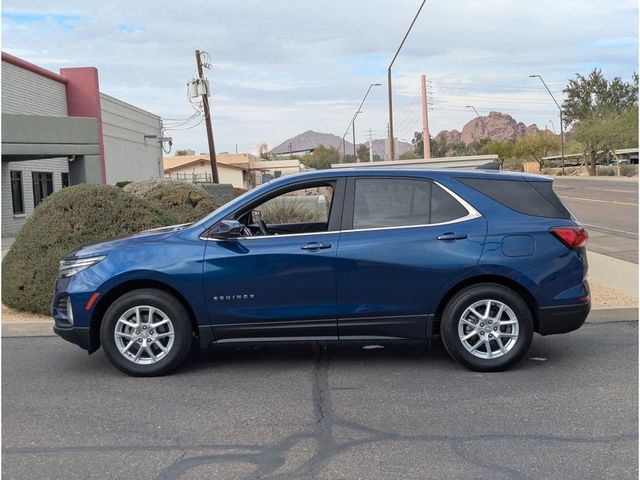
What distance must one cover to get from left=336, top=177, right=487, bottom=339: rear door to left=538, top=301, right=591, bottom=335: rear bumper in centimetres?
79

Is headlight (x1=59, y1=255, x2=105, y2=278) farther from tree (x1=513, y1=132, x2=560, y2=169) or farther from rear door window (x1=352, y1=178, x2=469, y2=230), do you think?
tree (x1=513, y1=132, x2=560, y2=169)

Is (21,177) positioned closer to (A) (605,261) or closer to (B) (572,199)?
(A) (605,261)

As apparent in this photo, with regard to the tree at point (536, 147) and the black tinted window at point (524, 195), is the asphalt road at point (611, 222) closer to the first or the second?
the black tinted window at point (524, 195)

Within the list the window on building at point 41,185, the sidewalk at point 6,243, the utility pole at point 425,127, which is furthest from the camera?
the utility pole at point 425,127

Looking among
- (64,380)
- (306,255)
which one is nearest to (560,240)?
(306,255)

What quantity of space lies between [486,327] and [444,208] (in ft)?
3.56

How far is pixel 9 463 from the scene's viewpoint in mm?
4289

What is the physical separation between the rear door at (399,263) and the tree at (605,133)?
2828 inches

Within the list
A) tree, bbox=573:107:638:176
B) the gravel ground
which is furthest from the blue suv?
tree, bbox=573:107:638:176

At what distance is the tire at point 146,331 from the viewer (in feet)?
19.4

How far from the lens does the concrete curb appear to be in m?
7.96

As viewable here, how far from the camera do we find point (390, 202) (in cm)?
609

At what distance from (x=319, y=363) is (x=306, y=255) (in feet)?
3.78

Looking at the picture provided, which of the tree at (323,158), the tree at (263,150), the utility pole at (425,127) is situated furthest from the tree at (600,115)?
the tree at (263,150)
